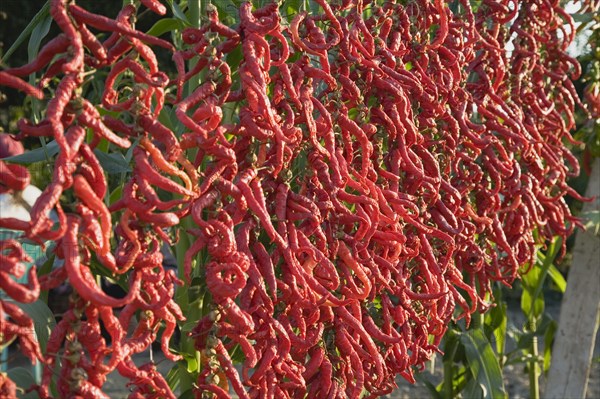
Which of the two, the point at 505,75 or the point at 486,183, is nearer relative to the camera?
the point at 486,183

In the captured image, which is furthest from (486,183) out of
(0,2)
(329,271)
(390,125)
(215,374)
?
(0,2)

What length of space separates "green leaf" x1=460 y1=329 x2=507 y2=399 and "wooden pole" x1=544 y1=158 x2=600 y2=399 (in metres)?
0.69

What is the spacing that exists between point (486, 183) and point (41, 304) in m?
1.29

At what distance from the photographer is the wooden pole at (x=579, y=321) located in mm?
3088

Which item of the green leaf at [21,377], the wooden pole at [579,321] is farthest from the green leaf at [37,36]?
the wooden pole at [579,321]

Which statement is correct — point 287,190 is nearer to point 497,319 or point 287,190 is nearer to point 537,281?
point 497,319

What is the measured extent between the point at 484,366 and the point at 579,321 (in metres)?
0.78

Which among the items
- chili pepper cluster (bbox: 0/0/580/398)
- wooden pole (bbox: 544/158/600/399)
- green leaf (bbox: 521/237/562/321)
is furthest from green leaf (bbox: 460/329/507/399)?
wooden pole (bbox: 544/158/600/399)

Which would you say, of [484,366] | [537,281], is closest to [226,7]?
[484,366]

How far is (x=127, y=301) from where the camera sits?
976mm

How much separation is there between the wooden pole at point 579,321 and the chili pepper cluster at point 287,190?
0.86 m

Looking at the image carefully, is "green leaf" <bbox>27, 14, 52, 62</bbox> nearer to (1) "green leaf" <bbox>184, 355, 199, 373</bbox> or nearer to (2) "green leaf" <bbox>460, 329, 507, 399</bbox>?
(1) "green leaf" <bbox>184, 355, 199, 373</bbox>

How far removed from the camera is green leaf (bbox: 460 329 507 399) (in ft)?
8.11

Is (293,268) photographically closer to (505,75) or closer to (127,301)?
(127,301)
